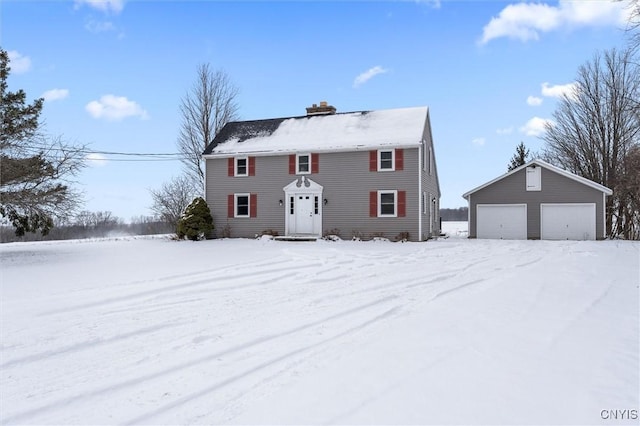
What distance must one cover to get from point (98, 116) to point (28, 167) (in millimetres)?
5965

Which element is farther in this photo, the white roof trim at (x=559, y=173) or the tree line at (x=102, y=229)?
the tree line at (x=102, y=229)

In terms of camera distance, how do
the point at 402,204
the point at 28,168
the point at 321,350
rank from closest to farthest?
1. the point at 321,350
2. the point at 28,168
3. the point at 402,204

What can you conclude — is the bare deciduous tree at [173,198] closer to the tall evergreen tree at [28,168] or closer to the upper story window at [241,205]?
the upper story window at [241,205]

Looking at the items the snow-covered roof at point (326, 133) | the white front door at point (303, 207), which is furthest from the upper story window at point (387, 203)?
the white front door at point (303, 207)

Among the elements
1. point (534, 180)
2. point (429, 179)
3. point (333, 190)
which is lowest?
point (333, 190)

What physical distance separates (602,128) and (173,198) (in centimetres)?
2898

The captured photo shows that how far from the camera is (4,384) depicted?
12.1 feet

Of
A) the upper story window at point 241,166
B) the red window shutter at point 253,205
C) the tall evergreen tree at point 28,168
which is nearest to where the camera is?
the tall evergreen tree at point 28,168

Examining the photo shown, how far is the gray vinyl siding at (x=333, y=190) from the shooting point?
19.5m

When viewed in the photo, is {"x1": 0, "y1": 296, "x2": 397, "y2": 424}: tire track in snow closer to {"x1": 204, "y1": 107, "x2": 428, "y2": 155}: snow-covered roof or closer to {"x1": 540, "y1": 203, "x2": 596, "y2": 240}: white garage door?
{"x1": 204, "y1": 107, "x2": 428, "y2": 155}: snow-covered roof

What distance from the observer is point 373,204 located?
65.4 feet

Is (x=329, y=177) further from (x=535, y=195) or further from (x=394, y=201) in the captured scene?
(x=535, y=195)

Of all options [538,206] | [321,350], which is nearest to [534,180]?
[538,206]

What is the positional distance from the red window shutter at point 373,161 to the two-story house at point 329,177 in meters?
0.05
